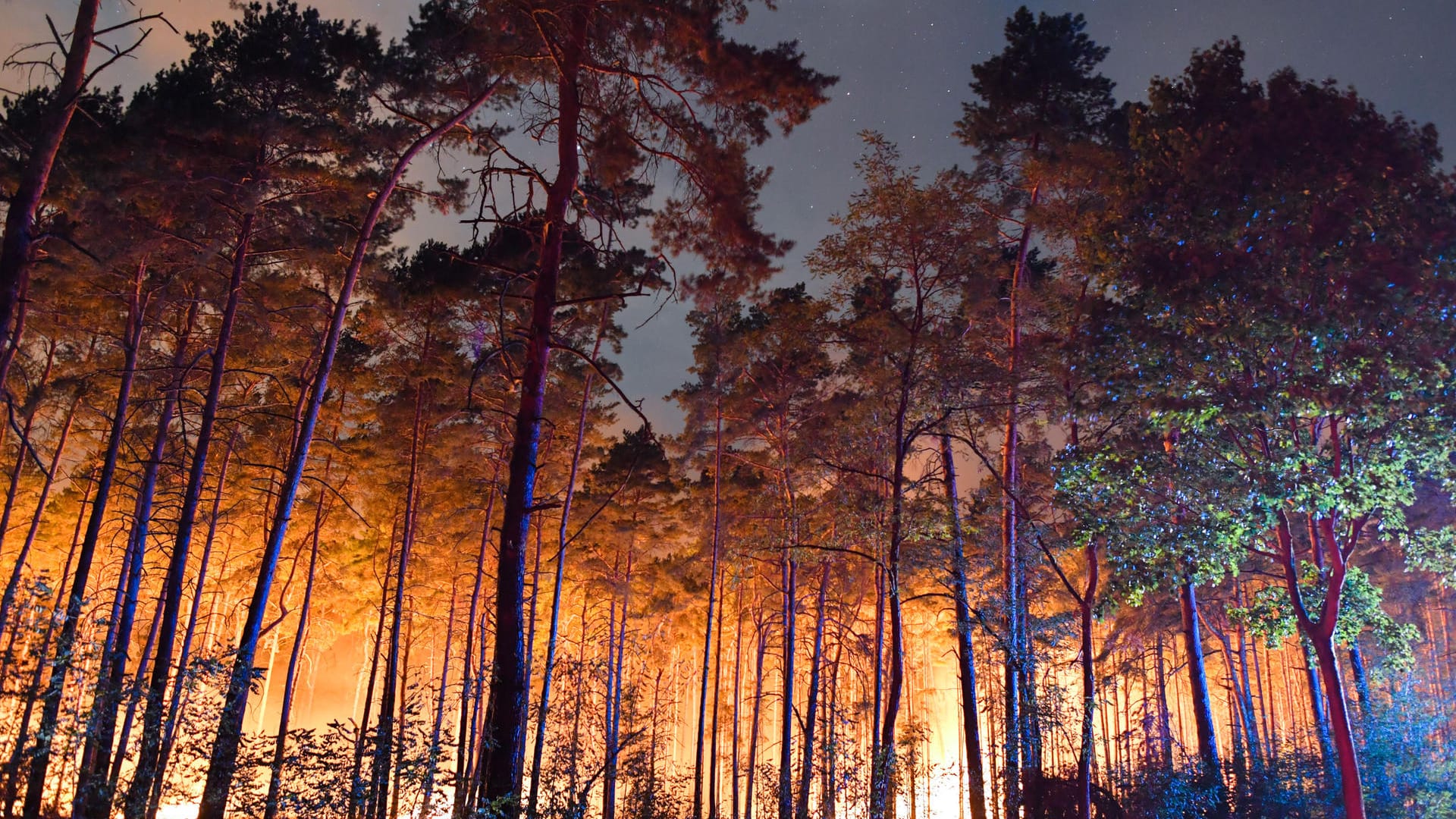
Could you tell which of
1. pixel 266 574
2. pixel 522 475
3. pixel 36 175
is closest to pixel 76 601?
pixel 266 574

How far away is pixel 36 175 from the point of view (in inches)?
232

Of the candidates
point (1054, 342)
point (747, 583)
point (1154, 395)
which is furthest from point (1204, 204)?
point (747, 583)

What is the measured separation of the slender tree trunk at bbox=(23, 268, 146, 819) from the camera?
22.8 feet

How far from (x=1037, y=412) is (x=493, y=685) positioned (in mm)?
11620

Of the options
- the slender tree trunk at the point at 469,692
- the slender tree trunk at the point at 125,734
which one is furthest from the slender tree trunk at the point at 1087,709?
the slender tree trunk at the point at 125,734

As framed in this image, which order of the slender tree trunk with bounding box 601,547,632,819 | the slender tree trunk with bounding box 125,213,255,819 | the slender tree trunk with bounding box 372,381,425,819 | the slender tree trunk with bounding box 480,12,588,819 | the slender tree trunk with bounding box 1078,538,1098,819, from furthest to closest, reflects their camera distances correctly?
1. the slender tree trunk with bounding box 601,547,632,819
2. the slender tree trunk with bounding box 1078,538,1098,819
3. the slender tree trunk with bounding box 372,381,425,819
4. the slender tree trunk with bounding box 125,213,255,819
5. the slender tree trunk with bounding box 480,12,588,819

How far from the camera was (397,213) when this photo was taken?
1443cm

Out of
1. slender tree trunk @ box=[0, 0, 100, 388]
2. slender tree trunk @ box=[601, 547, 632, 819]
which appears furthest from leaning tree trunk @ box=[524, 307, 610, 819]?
slender tree trunk @ box=[0, 0, 100, 388]

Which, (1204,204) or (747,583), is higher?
(1204,204)

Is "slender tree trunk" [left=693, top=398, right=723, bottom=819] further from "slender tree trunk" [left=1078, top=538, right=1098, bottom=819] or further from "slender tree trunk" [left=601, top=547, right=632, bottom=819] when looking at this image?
"slender tree trunk" [left=1078, top=538, right=1098, bottom=819]

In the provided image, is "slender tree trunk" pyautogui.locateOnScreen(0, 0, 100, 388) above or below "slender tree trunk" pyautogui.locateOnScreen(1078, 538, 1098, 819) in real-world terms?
above

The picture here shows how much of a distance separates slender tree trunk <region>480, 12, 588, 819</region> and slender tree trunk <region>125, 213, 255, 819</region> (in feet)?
13.7

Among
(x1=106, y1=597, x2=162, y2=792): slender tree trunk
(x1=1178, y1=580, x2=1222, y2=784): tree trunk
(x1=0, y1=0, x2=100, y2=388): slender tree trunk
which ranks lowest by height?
(x1=106, y1=597, x2=162, y2=792): slender tree trunk

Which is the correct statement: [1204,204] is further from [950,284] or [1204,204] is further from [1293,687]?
[1293,687]
